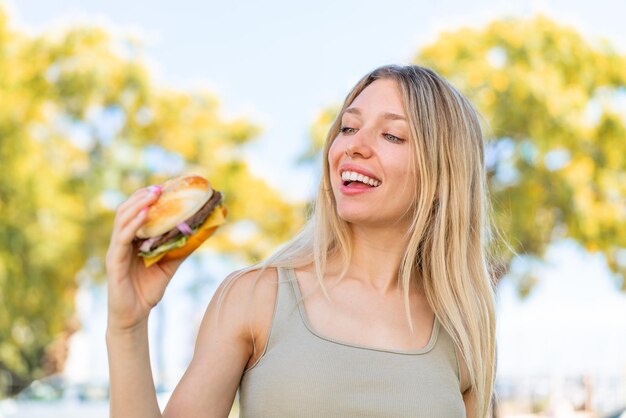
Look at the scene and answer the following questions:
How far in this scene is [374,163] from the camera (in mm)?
2535

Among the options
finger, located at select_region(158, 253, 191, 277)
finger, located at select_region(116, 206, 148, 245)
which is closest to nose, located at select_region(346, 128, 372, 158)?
finger, located at select_region(158, 253, 191, 277)

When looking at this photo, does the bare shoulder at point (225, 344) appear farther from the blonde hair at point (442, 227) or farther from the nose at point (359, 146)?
the nose at point (359, 146)

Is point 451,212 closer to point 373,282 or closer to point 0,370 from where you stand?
point 373,282

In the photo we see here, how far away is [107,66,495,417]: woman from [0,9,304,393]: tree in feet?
45.2

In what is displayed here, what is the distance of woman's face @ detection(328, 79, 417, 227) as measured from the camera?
2.53 m

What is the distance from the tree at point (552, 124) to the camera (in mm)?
15508

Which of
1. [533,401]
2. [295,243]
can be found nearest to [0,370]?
[533,401]

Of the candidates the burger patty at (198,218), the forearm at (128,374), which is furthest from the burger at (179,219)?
the forearm at (128,374)

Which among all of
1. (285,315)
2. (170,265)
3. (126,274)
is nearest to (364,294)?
(285,315)

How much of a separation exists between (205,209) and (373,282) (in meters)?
0.60

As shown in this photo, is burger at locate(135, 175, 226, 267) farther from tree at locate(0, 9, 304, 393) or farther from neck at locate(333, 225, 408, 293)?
tree at locate(0, 9, 304, 393)

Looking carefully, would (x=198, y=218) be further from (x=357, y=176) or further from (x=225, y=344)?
(x=357, y=176)

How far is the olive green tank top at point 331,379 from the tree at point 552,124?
13298 mm

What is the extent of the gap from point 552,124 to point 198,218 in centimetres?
1390
